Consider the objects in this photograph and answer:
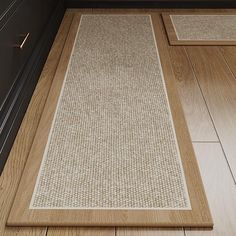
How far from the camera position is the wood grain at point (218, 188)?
0.91 m

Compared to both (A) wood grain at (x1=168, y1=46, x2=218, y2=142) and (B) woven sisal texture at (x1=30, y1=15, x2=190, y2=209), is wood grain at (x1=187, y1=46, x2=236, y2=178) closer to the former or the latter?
(A) wood grain at (x1=168, y1=46, x2=218, y2=142)

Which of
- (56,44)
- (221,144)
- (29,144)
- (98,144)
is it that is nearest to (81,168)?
(98,144)

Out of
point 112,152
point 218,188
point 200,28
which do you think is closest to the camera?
point 218,188

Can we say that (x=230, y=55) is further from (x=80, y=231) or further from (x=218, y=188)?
(x=80, y=231)

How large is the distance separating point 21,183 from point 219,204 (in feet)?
1.88

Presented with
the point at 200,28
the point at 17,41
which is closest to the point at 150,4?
the point at 200,28

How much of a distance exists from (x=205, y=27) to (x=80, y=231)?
1.49 meters

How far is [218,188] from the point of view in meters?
1.02

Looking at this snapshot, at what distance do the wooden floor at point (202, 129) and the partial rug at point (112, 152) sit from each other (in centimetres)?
2

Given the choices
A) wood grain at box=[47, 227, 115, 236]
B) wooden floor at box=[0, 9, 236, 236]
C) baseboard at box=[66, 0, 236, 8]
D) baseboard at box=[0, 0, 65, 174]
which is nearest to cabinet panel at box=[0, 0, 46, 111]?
baseboard at box=[0, 0, 65, 174]

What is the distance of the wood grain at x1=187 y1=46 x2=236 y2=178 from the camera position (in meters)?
1.20

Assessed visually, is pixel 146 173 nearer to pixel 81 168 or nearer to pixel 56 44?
pixel 81 168

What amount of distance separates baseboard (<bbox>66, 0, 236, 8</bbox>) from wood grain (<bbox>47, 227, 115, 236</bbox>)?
1687mm

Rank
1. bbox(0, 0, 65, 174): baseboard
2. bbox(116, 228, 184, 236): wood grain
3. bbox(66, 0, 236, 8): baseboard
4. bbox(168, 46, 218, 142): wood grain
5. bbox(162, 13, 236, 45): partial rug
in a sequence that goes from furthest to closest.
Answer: bbox(66, 0, 236, 8): baseboard, bbox(162, 13, 236, 45): partial rug, bbox(168, 46, 218, 142): wood grain, bbox(0, 0, 65, 174): baseboard, bbox(116, 228, 184, 236): wood grain
